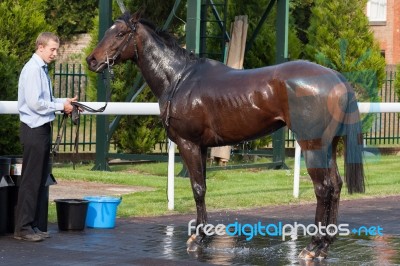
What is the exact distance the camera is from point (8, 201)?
10.0 meters

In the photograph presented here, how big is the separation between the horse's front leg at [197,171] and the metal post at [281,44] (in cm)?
896

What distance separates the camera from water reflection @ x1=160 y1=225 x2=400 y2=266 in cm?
875

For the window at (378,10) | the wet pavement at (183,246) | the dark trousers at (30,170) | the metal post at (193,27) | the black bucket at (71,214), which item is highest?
the window at (378,10)

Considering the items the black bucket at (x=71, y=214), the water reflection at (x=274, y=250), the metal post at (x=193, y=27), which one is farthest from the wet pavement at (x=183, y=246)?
the metal post at (x=193, y=27)

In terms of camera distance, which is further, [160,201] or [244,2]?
[244,2]

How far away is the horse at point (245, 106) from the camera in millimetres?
8891

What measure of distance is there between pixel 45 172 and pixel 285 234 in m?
2.73

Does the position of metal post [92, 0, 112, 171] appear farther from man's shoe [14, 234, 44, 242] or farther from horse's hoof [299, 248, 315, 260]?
horse's hoof [299, 248, 315, 260]

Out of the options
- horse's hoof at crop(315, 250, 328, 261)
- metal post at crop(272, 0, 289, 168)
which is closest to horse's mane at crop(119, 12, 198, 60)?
horse's hoof at crop(315, 250, 328, 261)

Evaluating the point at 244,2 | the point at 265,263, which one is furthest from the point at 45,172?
the point at 244,2

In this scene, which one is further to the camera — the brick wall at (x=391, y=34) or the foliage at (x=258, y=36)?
the brick wall at (x=391, y=34)

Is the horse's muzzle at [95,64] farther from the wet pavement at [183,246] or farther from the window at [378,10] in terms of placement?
the window at [378,10]

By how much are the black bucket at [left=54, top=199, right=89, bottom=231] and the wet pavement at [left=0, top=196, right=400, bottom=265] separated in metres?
0.11

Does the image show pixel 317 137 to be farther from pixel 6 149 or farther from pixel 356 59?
pixel 356 59
